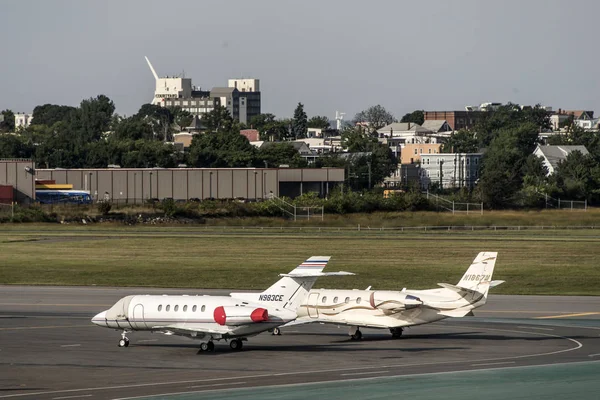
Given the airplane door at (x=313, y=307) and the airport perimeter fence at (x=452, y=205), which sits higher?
the airplane door at (x=313, y=307)

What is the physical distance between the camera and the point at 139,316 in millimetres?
52406

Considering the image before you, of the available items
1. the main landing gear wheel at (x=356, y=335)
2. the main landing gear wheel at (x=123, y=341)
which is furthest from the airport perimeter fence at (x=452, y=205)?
Answer: the main landing gear wheel at (x=123, y=341)

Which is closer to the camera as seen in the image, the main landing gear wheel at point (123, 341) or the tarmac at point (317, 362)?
the tarmac at point (317, 362)

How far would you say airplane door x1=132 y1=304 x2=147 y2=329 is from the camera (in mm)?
52375

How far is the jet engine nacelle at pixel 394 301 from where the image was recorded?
53919 mm

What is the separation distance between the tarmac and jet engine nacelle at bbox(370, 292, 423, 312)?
186cm

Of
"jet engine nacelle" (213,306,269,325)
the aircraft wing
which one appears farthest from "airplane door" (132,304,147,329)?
"jet engine nacelle" (213,306,269,325)

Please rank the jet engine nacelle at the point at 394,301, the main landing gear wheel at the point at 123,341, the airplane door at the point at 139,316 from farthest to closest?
the jet engine nacelle at the point at 394,301 < the main landing gear wheel at the point at 123,341 < the airplane door at the point at 139,316

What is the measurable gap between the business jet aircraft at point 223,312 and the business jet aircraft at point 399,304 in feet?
10.2

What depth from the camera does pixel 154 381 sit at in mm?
43875

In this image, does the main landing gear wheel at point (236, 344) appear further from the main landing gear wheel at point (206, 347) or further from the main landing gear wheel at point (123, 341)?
the main landing gear wheel at point (123, 341)

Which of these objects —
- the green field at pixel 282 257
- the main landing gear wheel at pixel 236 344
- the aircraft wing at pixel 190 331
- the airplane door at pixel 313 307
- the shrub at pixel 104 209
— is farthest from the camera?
the shrub at pixel 104 209

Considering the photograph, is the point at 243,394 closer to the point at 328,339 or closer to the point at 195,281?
the point at 328,339

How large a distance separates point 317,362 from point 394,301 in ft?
23.0
